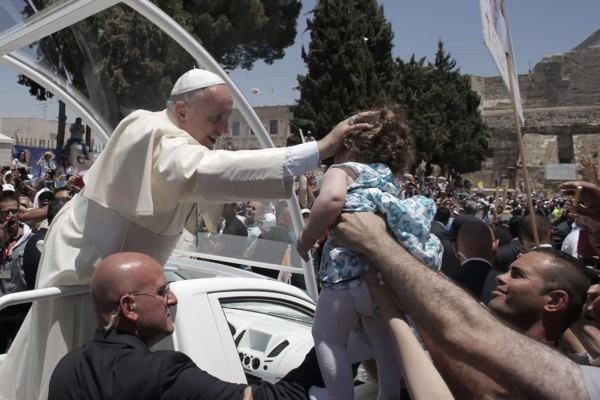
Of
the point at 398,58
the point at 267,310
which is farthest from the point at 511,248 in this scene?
the point at 398,58

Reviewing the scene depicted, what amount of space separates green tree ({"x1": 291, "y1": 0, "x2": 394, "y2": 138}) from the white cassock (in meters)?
29.5

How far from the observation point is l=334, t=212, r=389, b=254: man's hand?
7.08ft

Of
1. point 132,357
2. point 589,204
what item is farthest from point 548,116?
point 132,357

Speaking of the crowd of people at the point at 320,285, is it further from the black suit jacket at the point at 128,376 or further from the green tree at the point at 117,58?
the green tree at the point at 117,58

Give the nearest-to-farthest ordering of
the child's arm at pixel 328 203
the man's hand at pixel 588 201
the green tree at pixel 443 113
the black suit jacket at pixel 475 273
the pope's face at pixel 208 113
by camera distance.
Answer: the child's arm at pixel 328 203 < the pope's face at pixel 208 113 < the man's hand at pixel 588 201 < the black suit jacket at pixel 475 273 < the green tree at pixel 443 113

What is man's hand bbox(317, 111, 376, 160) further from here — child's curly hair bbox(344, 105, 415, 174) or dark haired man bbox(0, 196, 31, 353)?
dark haired man bbox(0, 196, 31, 353)

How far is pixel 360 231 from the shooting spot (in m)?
2.20

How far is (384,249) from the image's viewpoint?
2.11 metres

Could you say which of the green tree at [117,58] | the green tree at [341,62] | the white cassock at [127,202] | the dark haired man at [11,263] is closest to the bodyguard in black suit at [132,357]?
the white cassock at [127,202]

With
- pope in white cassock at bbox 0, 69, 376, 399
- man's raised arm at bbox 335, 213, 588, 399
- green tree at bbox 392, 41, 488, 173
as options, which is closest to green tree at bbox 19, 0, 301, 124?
pope in white cassock at bbox 0, 69, 376, 399

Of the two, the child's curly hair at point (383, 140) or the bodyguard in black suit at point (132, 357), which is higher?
the child's curly hair at point (383, 140)

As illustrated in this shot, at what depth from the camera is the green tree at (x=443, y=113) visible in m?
39.1

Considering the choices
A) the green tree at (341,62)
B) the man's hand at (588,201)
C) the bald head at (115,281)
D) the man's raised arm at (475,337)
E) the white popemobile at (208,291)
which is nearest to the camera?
the man's raised arm at (475,337)

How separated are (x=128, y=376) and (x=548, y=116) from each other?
55702 millimetres
